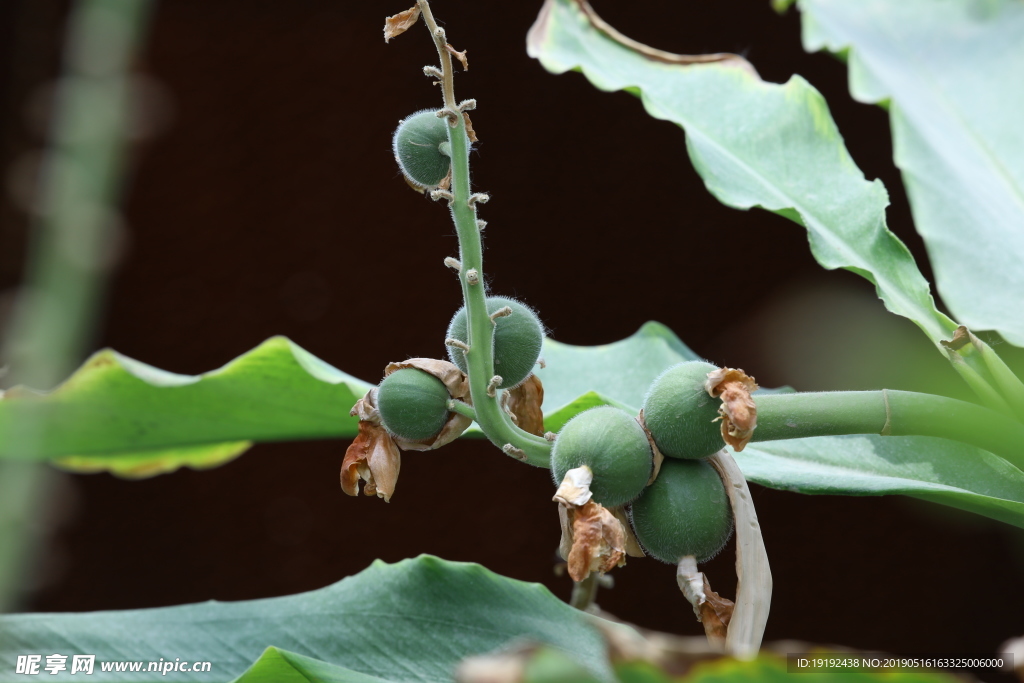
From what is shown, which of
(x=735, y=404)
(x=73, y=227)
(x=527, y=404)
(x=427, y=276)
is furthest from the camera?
(x=427, y=276)

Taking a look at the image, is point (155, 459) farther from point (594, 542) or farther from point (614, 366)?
point (594, 542)

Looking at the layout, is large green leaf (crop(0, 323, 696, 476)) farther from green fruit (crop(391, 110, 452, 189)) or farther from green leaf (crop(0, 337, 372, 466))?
green fruit (crop(391, 110, 452, 189))

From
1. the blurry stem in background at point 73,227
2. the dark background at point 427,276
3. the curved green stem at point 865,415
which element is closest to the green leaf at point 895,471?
the curved green stem at point 865,415

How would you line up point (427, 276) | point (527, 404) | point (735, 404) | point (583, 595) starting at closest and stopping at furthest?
point (735, 404) < point (527, 404) < point (583, 595) < point (427, 276)

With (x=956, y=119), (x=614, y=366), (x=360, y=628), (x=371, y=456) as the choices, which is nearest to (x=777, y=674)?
→ (x=371, y=456)

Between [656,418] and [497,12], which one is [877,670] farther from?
[497,12]

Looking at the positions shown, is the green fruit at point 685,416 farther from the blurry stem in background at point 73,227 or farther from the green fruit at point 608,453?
the blurry stem in background at point 73,227
